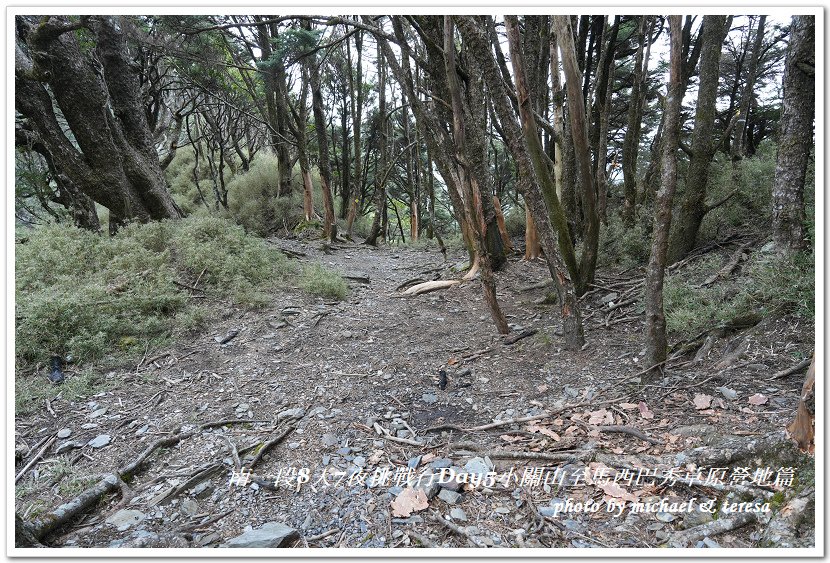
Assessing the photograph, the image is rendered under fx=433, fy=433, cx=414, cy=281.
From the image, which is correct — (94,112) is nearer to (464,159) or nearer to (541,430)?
(464,159)

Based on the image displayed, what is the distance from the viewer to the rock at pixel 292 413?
12.0ft

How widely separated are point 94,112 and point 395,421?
7.51 metres

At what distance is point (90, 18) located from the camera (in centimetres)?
686

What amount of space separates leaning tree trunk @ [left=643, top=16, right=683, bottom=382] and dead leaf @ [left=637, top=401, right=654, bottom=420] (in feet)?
1.40

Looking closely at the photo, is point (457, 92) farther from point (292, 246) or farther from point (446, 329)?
point (292, 246)

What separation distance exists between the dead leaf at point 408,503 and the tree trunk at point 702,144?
5.44m

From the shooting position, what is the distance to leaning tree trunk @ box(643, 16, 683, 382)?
9.57 feet

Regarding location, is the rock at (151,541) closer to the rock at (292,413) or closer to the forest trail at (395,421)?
the forest trail at (395,421)

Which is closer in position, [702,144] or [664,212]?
[664,212]

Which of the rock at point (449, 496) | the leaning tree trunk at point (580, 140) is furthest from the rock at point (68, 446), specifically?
the leaning tree trunk at point (580, 140)

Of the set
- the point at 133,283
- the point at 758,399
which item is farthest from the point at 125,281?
the point at 758,399

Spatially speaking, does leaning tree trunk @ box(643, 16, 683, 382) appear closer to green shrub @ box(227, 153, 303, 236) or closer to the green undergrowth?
the green undergrowth

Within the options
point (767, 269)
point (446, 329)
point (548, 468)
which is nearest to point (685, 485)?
point (548, 468)

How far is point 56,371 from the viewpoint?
4312 millimetres
